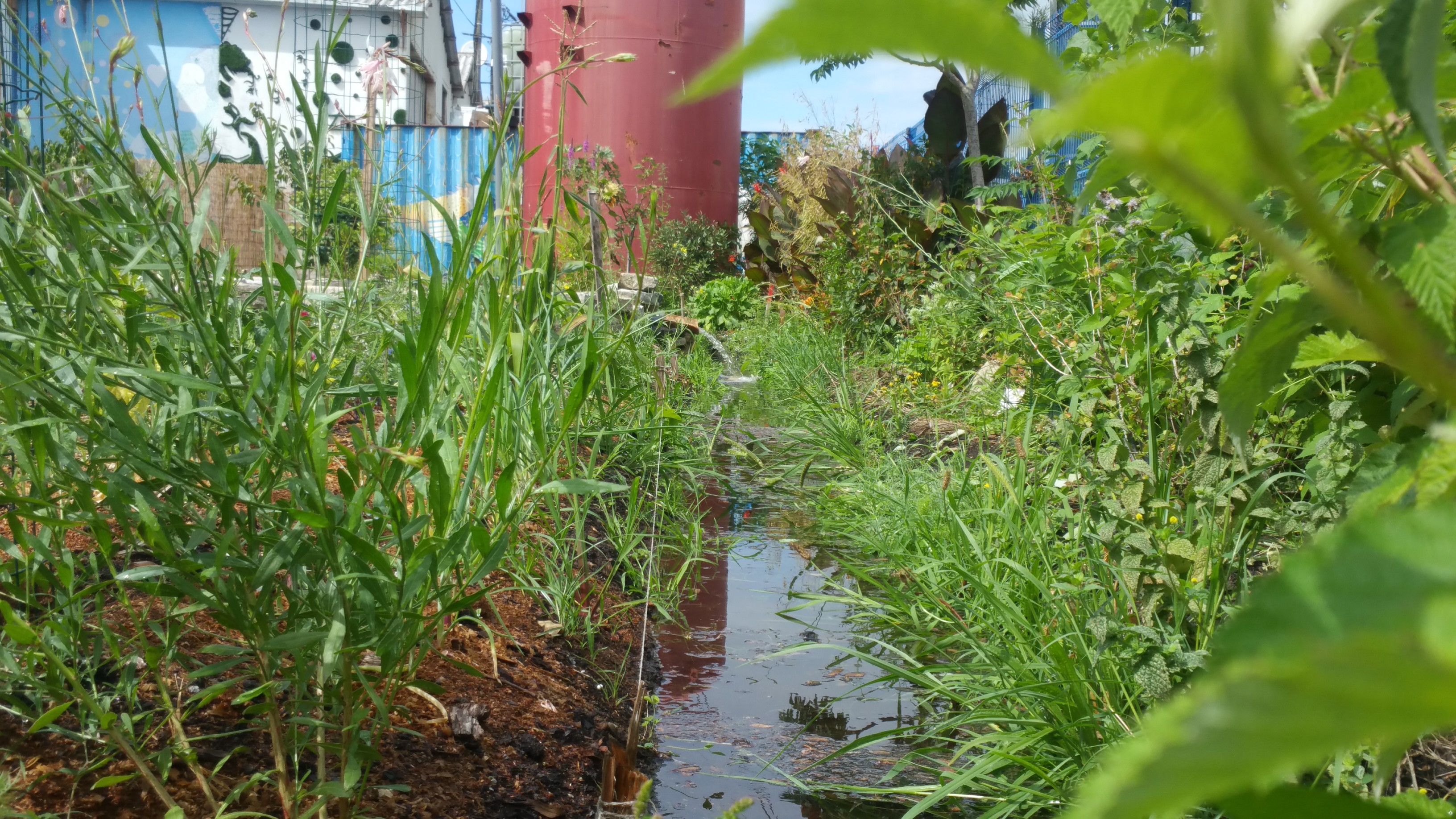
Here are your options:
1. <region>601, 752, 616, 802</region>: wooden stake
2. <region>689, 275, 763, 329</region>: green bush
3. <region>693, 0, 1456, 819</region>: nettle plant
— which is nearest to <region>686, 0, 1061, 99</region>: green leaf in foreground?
<region>693, 0, 1456, 819</region>: nettle plant

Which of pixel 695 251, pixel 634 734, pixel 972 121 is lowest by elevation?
pixel 634 734

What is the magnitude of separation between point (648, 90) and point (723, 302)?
8.09 ft

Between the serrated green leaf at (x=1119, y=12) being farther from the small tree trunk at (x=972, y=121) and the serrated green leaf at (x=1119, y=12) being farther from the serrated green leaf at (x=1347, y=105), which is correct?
the small tree trunk at (x=972, y=121)

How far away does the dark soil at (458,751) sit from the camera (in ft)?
3.86

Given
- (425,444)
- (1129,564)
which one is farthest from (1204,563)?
(425,444)

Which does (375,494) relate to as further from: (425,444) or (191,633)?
(191,633)

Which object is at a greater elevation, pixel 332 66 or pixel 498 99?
pixel 332 66

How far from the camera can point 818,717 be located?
6.93ft

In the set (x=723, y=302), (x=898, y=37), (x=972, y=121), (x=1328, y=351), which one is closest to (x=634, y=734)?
(x=1328, y=351)

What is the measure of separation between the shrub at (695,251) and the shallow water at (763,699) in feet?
24.0

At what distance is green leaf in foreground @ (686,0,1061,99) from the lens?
0.19m

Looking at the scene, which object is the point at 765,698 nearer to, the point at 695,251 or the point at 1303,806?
the point at 1303,806

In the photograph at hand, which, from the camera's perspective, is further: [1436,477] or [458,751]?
[458,751]

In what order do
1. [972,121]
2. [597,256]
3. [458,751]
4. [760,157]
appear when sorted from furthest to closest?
[760,157], [972,121], [597,256], [458,751]
